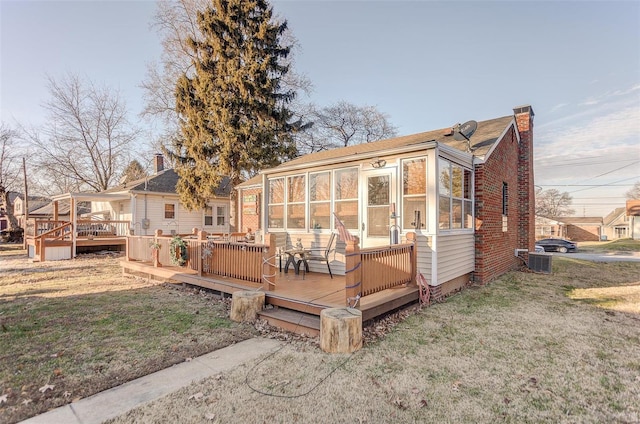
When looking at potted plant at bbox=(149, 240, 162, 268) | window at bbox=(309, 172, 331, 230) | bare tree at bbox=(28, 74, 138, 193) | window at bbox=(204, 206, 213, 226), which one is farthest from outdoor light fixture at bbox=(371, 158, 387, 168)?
bare tree at bbox=(28, 74, 138, 193)

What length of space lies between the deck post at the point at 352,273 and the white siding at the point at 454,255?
7.59 feet

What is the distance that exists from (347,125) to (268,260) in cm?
2424

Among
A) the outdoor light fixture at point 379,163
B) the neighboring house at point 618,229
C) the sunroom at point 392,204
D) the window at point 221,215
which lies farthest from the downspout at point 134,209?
the neighboring house at point 618,229

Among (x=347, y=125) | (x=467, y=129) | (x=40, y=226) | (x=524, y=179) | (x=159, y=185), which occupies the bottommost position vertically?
(x=40, y=226)

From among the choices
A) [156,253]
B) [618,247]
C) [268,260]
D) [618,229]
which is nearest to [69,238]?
[156,253]

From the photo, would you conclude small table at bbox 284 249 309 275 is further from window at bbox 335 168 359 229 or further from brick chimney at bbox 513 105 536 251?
brick chimney at bbox 513 105 536 251

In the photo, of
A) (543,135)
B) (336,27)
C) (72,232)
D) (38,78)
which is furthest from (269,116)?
(543,135)

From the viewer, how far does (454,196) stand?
689cm

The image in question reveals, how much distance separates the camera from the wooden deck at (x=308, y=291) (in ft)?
15.6

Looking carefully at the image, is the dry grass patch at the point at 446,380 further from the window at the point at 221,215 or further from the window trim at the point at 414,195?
the window at the point at 221,215

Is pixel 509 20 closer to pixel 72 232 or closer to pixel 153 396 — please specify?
pixel 153 396

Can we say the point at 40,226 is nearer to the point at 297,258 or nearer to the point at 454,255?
the point at 297,258

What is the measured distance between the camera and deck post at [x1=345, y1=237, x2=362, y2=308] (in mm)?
4371

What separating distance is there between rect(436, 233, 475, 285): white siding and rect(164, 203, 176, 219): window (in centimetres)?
1594
